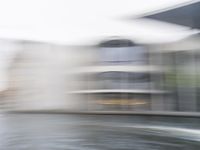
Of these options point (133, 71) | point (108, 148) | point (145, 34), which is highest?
point (145, 34)

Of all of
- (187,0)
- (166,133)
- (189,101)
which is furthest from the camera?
(189,101)

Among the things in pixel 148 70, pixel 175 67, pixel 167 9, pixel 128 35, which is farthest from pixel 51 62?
pixel 167 9

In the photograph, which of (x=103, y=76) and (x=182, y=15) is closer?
(x=182, y=15)

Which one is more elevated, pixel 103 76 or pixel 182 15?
pixel 182 15

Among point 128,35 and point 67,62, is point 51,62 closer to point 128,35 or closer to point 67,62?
point 67,62

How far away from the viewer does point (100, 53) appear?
17.5 feet

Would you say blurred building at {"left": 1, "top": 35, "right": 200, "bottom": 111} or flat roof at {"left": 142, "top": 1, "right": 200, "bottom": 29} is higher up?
flat roof at {"left": 142, "top": 1, "right": 200, "bottom": 29}

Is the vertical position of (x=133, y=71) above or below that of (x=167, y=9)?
below

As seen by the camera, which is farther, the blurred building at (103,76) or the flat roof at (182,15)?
the blurred building at (103,76)

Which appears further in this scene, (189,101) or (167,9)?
(189,101)

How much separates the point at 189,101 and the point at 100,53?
152cm

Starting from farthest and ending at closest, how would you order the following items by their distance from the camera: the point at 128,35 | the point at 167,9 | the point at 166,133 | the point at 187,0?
the point at 128,35, the point at 167,9, the point at 187,0, the point at 166,133

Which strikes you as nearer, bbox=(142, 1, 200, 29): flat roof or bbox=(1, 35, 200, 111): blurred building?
bbox=(142, 1, 200, 29): flat roof

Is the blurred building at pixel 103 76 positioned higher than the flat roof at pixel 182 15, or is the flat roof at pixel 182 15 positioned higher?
the flat roof at pixel 182 15
